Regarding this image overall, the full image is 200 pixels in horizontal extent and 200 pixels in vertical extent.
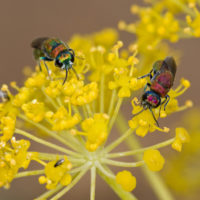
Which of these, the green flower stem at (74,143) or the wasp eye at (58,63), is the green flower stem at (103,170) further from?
the wasp eye at (58,63)

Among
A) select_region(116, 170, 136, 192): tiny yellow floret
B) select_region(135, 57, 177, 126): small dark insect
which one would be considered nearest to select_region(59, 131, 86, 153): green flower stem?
select_region(116, 170, 136, 192): tiny yellow floret

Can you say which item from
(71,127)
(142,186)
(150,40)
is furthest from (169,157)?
(142,186)

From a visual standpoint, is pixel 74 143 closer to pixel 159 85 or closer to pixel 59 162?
pixel 59 162

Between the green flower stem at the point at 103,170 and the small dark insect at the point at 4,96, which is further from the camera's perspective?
the small dark insect at the point at 4,96

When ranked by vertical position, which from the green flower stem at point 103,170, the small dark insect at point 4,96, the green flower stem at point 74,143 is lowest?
the green flower stem at point 103,170

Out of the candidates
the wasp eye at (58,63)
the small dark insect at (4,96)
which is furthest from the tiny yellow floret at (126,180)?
the small dark insect at (4,96)

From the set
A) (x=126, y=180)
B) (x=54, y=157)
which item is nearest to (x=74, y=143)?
(x=54, y=157)

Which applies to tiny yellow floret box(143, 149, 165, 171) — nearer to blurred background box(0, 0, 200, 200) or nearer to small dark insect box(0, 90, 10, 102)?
small dark insect box(0, 90, 10, 102)

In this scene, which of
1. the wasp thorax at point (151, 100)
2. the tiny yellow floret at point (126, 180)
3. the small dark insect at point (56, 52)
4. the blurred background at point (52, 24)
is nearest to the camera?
the tiny yellow floret at point (126, 180)
